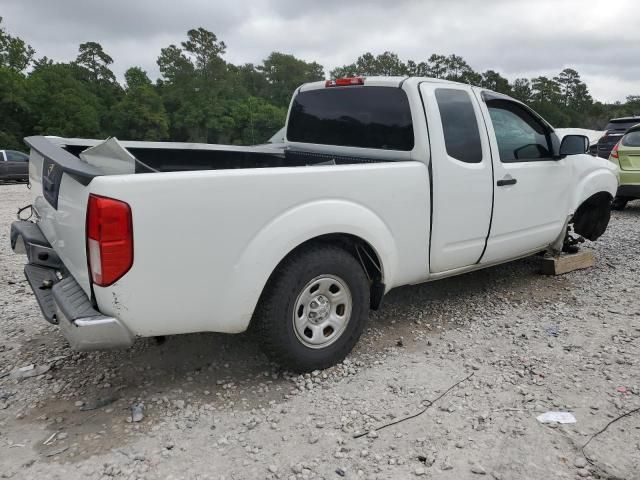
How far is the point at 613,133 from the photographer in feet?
40.6

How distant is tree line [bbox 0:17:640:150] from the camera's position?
137ft

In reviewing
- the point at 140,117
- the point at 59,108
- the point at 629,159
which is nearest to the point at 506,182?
the point at 629,159

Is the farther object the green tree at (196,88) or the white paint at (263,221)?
the green tree at (196,88)

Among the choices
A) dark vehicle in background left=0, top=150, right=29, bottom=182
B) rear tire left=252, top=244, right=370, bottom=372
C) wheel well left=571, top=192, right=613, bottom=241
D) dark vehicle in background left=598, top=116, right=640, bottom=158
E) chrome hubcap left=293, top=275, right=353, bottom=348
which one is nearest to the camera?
rear tire left=252, top=244, right=370, bottom=372

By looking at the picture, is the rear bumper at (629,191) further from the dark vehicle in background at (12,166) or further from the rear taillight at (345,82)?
the dark vehicle in background at (12,166)

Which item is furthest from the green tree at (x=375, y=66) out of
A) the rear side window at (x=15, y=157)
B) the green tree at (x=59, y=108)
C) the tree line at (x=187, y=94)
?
the rear side window at (x=15, y=157)

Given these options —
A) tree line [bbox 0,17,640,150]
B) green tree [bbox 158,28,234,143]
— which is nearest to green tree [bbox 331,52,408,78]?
tree line [bbox 0,17,640,150]

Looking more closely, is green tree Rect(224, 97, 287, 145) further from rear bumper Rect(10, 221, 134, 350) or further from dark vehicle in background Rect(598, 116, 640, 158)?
rear bumper Rect(10, 221, 134, 350)

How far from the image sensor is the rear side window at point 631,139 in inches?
349

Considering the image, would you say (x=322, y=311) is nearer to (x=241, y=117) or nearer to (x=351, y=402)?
(x=351, y=402)

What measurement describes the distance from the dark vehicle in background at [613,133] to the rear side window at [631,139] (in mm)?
2574

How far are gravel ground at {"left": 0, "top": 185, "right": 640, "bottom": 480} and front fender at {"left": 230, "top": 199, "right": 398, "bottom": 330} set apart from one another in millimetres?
615

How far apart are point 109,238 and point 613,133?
13108 mm

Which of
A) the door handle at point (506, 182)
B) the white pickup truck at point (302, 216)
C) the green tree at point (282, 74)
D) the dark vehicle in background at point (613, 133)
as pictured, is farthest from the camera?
the green tree at point (282, 74)
